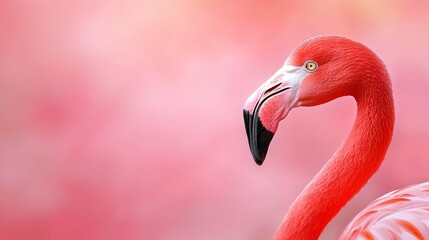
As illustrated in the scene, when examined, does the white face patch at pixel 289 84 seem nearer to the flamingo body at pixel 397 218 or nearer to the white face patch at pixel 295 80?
the white face patch at pixel 295 80

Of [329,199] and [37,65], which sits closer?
[329,199]

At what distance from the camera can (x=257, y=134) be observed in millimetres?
1339

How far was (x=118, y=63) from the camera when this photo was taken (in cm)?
176

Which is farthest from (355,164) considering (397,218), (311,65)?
(311,65)

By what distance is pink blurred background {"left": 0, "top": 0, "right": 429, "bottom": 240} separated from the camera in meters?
1.73

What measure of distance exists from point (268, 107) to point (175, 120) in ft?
1.59

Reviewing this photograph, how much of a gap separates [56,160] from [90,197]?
0.16m

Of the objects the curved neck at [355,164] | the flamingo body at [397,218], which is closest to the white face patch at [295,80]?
the curved neck at [355,164]

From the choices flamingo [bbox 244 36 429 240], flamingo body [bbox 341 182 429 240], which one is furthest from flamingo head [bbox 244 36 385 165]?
flamingo body [bbox 341 182 429 240]

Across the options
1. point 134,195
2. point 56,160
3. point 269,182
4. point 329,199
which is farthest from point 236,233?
point 56,160

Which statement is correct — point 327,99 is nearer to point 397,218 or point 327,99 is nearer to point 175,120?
point 397,218

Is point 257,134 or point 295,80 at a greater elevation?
point 295,80

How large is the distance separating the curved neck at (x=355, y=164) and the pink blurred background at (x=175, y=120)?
34 cm

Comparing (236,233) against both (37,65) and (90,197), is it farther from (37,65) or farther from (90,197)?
(37,65)
